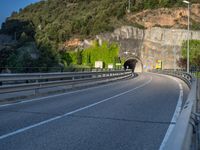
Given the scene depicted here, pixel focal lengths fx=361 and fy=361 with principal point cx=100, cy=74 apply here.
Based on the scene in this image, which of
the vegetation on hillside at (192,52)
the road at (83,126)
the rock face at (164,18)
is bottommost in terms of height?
the road at (83,126)

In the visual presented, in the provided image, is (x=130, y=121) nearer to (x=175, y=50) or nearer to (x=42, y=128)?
(x=42, y=128)

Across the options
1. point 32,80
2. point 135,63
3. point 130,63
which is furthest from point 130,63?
point 32,80

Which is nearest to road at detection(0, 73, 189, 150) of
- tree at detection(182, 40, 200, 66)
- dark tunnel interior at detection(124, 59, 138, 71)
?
tree at detection(182, 40, 200, 66)

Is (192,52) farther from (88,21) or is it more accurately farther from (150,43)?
(88,21)

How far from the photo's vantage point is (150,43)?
91438mm

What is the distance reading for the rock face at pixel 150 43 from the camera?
8950 centimetres

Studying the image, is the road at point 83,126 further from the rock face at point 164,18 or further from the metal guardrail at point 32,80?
the rock face at point 164,18

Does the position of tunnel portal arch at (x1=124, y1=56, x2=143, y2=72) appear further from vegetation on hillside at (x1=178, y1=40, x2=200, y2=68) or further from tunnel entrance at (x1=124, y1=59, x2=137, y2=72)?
vegetation on hillside at (x1=178, y1=40, x2=200, y2=68)

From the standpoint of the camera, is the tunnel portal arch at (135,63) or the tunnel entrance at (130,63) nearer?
the tunnel portal arch at (135,63)

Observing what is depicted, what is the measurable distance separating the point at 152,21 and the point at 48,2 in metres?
75.1

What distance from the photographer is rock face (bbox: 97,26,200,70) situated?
3524 inches

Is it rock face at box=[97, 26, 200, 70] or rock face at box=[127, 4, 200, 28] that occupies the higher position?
rock face at box=[127, 4, 200, 28]

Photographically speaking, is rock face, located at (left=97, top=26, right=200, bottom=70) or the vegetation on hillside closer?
the vegetation on hillside

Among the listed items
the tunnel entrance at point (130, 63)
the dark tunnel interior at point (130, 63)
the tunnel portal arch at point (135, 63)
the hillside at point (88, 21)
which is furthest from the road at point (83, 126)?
the tunnel entrance at point (130, 63)
